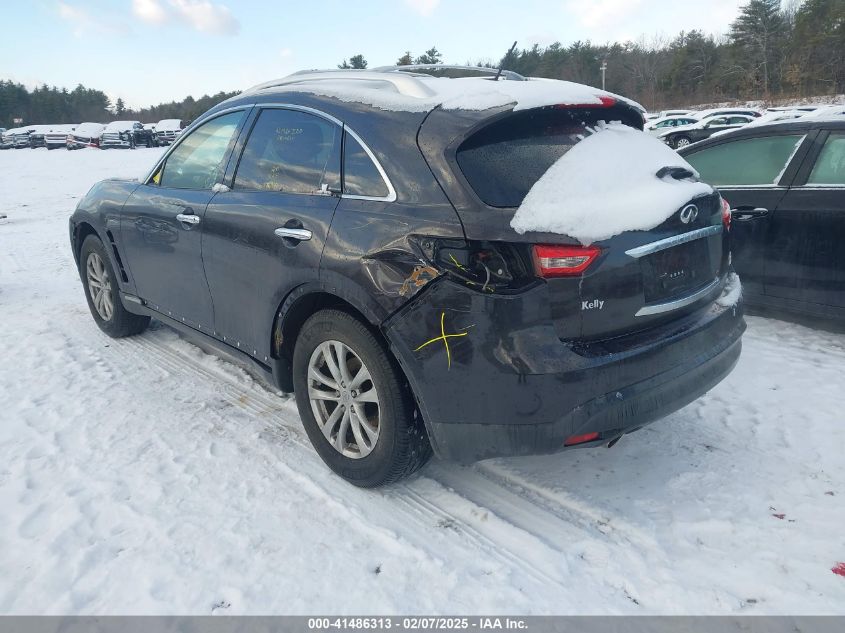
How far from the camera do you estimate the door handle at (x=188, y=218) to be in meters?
3.63

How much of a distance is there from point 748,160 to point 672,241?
318 centimetres

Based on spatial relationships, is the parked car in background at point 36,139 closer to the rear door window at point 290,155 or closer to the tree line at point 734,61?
the tree line at point 734,61

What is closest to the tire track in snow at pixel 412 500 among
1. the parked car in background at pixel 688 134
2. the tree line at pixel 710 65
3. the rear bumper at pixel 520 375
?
the rear bumper at pixel 520 375

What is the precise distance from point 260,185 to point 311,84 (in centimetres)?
61

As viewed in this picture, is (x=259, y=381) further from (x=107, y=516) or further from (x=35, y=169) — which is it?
(x=35, y=169)

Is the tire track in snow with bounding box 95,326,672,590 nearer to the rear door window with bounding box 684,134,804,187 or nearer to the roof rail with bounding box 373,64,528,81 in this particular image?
the roof rail with bounding box 373,64,528,81

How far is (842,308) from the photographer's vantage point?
435 centimetres

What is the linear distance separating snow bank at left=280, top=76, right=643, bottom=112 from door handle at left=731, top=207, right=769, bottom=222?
234cm

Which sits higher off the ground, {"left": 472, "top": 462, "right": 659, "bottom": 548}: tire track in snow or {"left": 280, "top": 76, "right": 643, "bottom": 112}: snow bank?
{"left": 280, "top": 76, "right": 643, "bottom": 112}: snow bank

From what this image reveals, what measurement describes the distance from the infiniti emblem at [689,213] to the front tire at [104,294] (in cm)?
408

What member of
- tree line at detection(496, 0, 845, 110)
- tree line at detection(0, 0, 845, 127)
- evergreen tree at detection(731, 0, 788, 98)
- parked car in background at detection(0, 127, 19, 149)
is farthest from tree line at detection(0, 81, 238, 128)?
evergreen tree at detection(731, 0, 788, 98)

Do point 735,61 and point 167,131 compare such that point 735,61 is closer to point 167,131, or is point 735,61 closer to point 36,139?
point 167,131

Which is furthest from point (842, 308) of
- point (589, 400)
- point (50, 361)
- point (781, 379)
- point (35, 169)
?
point (35, 169)

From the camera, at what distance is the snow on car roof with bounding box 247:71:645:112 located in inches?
101
